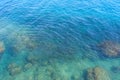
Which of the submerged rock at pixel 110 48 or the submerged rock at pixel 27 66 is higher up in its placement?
the submerged rock at pixel 110 48

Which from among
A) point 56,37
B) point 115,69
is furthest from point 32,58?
point 115,69

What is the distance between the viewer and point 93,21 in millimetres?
34031

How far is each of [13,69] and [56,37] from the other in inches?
323

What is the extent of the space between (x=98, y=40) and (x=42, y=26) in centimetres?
901

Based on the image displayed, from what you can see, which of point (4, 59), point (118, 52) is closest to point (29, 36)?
point (4, 59)

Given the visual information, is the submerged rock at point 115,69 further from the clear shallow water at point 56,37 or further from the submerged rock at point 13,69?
the submerged rock at point 13,69

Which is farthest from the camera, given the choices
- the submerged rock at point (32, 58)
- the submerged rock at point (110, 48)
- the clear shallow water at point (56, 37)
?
the submerged rock at point (110, 48)

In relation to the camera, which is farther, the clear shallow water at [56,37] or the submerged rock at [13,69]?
the clear shallow water at [56,37]

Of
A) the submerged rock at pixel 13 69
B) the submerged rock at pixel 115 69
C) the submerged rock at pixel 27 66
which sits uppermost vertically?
the submerged rock at pixel 115 69

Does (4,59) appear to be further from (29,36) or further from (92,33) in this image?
(92,33)

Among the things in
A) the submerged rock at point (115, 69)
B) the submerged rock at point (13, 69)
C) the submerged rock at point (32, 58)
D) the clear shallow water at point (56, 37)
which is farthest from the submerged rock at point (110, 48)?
the submerged rock at point (13, 69)

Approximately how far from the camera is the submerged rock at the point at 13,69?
84.5 ft

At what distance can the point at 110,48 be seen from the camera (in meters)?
28.8

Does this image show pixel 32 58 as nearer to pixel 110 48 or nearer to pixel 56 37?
pixel 56 37
